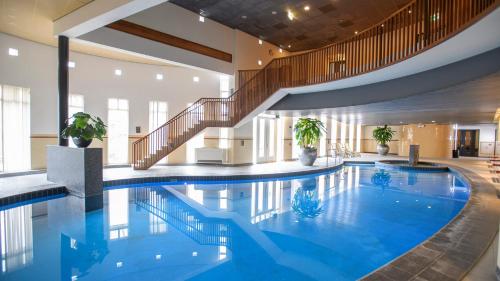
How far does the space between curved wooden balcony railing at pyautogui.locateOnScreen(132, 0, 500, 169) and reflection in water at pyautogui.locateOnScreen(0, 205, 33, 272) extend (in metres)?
4.38

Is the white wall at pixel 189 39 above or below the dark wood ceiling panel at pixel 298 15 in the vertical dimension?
below

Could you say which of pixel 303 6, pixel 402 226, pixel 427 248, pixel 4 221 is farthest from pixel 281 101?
pixel 4 221

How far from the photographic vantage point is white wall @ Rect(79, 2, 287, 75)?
784cm

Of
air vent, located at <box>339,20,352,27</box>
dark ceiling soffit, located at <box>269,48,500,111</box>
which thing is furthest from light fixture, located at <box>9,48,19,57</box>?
air vent, located at <box>339,20,352,27</box>

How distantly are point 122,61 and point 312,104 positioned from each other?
23.8 ft

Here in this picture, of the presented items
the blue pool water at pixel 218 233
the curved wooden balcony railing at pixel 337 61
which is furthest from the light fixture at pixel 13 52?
the blue pool water at pixel 218 233

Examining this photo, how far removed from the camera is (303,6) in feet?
29.9

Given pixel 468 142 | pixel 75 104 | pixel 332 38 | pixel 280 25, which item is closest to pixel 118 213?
pixel 75 104

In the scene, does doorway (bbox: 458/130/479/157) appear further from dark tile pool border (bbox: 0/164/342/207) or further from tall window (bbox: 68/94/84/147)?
tall window (bbox: 68/94/84/147)

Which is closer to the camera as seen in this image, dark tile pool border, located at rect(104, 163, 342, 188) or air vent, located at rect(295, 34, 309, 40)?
dark tile pool border, located at rect(104, 163, 342, 188)

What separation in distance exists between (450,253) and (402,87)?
159 inches

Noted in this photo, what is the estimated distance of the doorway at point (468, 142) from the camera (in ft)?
65.9

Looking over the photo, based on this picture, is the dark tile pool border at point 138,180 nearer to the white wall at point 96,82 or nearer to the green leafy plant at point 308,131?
the green leafy plant at point 308,131

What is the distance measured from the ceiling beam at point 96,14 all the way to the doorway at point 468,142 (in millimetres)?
23557
